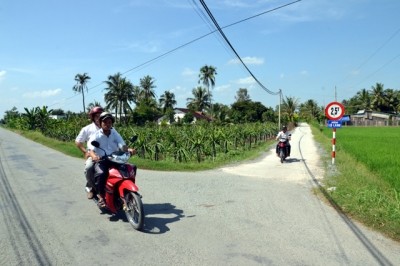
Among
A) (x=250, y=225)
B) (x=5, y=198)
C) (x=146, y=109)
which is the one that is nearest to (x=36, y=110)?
(x=146, y=109)

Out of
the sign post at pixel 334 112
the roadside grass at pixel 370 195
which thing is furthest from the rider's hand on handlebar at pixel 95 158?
the sign post at pixel 334 112

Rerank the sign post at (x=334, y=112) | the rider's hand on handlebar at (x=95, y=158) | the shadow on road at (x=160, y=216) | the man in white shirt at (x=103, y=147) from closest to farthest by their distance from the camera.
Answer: the shadow on road at (x=160, y=216), the rider's hand on handlebar at (x=95, y=158), the man in white shirt at (x=103, y=147), the sign post at (x=334, y=112)

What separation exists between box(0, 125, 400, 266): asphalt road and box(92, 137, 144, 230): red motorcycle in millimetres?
214

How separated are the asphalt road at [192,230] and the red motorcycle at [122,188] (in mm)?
214

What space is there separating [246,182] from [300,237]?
4.59m

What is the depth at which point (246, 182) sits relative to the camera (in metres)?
9.96

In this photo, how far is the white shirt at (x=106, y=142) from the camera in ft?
21.5

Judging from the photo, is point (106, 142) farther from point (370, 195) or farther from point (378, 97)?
point (378, 97)

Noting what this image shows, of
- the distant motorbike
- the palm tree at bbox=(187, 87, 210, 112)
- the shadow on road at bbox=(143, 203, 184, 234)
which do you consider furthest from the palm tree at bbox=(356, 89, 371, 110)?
the shadow on road at bbox=(143, 203, 184, 234)

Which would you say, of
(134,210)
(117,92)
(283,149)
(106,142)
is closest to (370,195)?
(134,210)

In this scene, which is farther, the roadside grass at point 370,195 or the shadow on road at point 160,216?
the roadside grass at point 370,195

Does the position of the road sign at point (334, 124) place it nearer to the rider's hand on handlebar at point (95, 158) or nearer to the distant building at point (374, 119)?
the rider's hand on handlebar at point (95, 158)

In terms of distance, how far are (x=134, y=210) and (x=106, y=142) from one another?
4.67 ft

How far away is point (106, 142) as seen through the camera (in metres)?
6.61
